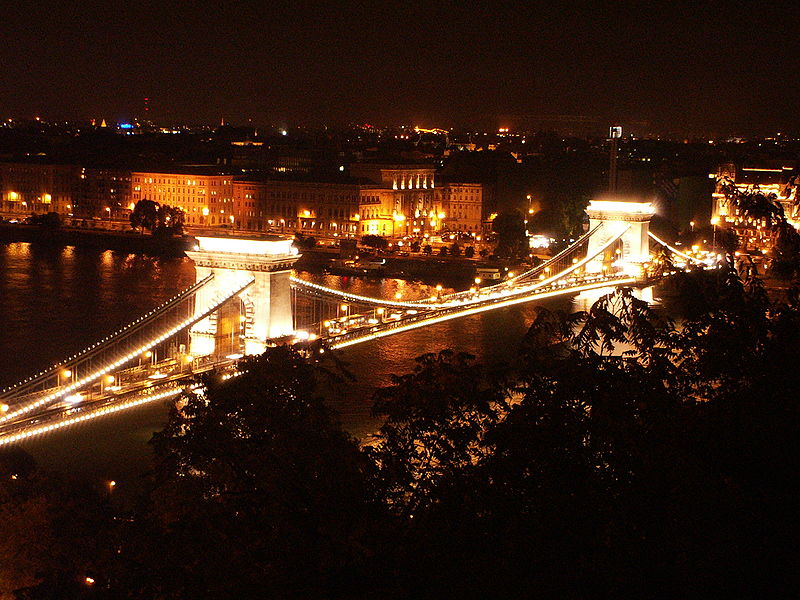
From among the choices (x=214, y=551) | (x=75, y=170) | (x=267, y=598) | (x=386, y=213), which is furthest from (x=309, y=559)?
(x=75, y=170)

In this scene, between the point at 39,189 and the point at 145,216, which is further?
the point at 39,189

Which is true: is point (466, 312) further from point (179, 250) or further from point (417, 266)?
point (179, 250)

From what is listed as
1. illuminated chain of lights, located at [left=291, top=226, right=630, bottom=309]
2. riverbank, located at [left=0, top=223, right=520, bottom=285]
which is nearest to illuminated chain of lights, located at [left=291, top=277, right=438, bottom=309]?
illuminated chain of lights, located at [left=291, top=226, right=630, bottom=309]

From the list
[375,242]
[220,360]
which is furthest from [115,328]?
[375,242]

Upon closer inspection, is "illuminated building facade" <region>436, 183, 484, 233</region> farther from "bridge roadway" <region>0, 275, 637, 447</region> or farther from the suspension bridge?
"bridge roadway" <region>0, 275, 637, 447</region>

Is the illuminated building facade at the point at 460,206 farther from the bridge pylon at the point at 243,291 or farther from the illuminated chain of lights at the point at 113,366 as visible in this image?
the illuminated chain of lights at the point at 113,366

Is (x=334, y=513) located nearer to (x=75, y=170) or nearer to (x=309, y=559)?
(x=309, y=559)

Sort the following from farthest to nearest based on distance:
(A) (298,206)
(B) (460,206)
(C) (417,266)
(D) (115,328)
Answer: (B) (460,206), (A) (298,206), (C) (417,266), (D) (115,328)
